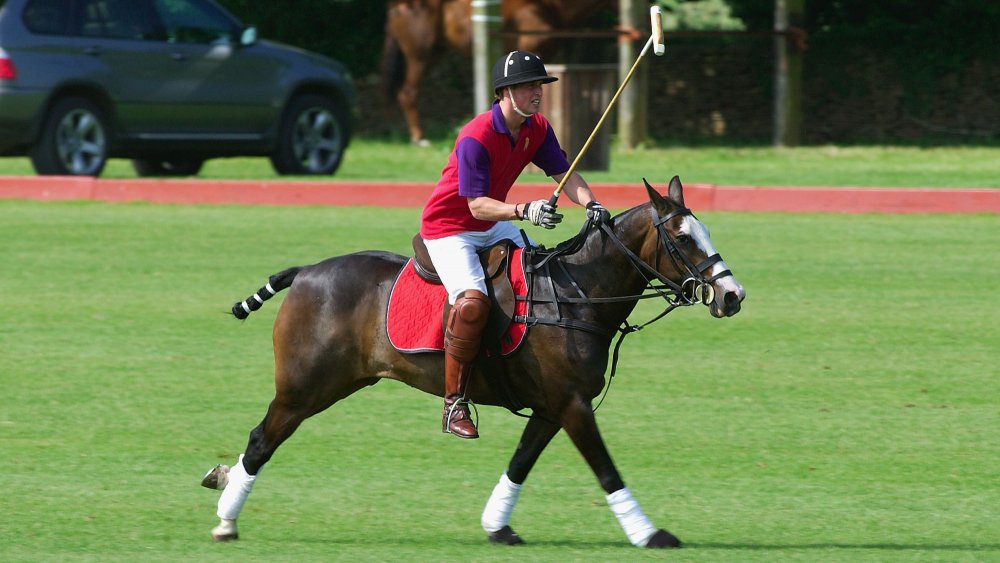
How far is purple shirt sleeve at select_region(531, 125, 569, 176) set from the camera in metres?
7.51

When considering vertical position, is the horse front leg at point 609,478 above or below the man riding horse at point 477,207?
below

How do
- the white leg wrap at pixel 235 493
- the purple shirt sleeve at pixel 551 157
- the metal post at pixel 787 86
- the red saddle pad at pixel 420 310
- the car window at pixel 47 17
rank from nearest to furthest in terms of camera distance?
the red saddle pad at pixel 420 310
the white leg wrap at pixel 235 493
the purple shirt sleeve at pixel 551 157
the car window at pixel 47 17
the metal post at pixel 787 86

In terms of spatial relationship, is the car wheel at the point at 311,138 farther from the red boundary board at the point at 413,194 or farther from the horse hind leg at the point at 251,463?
the horse hind leg at the point at 251,463

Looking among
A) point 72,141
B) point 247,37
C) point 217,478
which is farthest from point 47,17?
point 217,478

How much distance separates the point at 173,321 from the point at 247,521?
4.94 metres

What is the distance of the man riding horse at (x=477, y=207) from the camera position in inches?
276

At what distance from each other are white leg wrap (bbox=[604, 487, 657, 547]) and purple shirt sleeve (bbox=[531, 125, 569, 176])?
58.0 inches

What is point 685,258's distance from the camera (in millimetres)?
6902

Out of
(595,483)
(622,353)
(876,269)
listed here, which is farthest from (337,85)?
(595,483)

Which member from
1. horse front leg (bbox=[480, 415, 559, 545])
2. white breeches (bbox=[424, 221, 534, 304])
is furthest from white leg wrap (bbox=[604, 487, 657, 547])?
white breeches (bbox=[424, 221, 534, 304])

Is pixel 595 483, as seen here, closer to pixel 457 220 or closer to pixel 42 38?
pixel 457 220

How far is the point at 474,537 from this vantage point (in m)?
7.46

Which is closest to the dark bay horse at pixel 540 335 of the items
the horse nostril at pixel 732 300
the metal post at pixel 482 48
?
the horse nostril at pixel 732 300

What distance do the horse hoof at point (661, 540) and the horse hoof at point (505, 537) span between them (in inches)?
24.0
